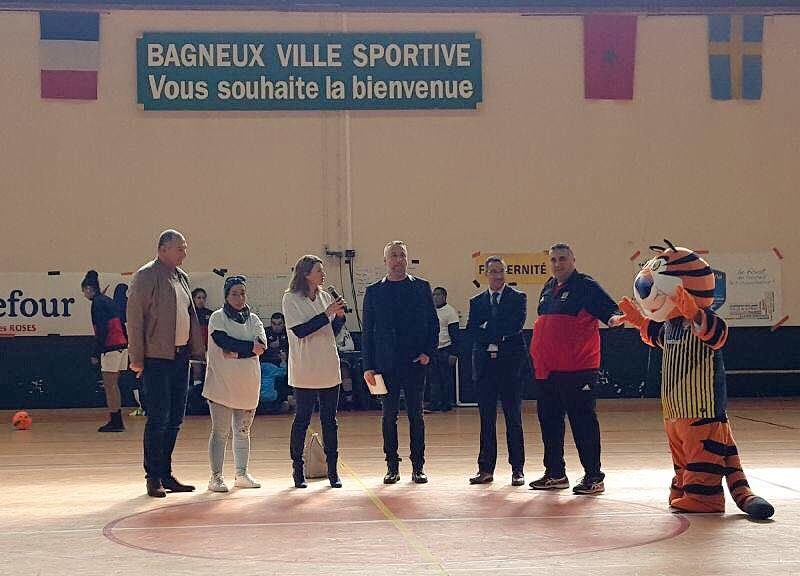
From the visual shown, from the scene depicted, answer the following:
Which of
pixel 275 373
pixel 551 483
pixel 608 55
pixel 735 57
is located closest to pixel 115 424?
pixel 275 373

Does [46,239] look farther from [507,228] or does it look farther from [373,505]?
[373,505]

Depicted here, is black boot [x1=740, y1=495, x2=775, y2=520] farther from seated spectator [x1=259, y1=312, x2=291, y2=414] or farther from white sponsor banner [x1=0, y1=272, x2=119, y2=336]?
white sponsor banner [x1=0, y1=272, x2=119, y2=336]

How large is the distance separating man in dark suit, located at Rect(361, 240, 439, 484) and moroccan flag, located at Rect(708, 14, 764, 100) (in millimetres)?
9653

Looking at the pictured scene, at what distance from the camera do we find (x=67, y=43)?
15.4m

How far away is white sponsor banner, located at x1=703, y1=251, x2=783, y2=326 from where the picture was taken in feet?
52.4

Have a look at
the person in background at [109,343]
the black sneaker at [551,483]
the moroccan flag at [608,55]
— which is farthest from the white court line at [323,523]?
the moroccan flag at [608,55]

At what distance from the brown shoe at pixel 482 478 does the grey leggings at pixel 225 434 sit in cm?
158

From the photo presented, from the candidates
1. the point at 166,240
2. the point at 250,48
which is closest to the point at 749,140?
the point at 250,48

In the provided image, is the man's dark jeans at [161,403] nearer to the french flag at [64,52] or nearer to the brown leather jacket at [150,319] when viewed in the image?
the brown leather jacket at [150,319]

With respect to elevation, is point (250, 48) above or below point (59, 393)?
above

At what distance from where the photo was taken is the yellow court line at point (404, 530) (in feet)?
17.1

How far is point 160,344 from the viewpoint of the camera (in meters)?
7.36

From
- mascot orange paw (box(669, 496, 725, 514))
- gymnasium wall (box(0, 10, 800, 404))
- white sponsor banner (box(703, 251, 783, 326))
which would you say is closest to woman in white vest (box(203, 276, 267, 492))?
mascot orange paw (box(669, 496, 725, 514))

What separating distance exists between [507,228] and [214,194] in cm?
409
